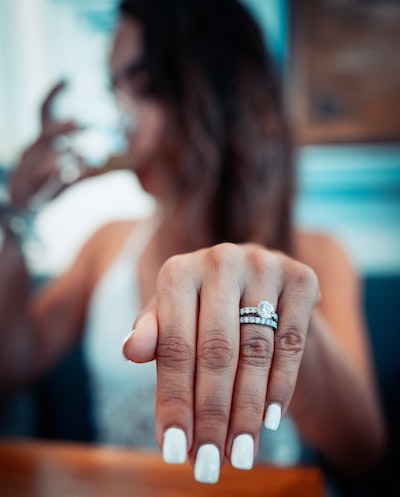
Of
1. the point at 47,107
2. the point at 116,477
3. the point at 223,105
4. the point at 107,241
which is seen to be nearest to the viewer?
the point at 116,477

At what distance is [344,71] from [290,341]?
0.74 m

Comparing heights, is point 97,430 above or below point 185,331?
below

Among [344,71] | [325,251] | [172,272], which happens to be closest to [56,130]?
[172,272]

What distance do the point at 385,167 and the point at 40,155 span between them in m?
0.61

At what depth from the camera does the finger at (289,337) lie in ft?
0.80

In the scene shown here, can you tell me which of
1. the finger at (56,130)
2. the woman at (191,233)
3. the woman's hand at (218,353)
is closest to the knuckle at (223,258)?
the woman's hand at (218,353)

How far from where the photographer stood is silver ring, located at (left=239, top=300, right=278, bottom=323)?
245 millimetres

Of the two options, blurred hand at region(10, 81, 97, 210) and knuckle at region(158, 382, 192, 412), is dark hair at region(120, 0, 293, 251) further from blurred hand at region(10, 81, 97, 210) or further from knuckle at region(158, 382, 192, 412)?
knuckle at region(158, 382, 192, 412)

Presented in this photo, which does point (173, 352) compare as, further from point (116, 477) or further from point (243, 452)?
point (116, 477)

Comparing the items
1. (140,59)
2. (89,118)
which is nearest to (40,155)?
(89,118)

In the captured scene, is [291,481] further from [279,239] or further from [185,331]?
[279,239]

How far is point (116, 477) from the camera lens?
40cm

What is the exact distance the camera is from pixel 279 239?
2.25 ft

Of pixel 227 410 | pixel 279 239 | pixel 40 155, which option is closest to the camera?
pixel 227 410
